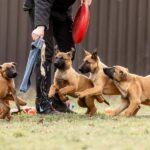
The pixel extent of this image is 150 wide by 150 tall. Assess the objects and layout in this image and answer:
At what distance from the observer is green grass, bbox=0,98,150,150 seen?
252 inches

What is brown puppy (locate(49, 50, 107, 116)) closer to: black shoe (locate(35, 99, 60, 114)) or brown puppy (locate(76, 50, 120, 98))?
brown puppy (locate(76, 50, 120, 98))

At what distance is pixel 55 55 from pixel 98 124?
1.90 m

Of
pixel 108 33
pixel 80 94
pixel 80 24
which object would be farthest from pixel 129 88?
pixel 108 33

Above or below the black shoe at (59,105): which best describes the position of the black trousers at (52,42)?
above

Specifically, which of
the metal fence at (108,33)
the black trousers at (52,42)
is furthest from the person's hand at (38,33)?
the metal fence at (108,33)

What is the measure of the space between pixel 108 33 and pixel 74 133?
26.2 ft

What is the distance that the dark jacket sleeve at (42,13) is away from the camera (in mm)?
A: 9031

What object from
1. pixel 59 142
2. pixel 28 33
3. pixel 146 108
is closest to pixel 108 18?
pixel 28 33

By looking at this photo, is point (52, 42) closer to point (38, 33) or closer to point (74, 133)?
point (38, 33)

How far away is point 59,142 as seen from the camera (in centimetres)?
662

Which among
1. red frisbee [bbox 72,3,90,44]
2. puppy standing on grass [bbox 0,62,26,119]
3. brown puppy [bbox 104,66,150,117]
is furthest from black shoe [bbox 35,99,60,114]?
red frisbee [bbox 72,3,90,44]

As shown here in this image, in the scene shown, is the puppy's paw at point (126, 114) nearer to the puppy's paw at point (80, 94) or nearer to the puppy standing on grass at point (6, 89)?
the puppy's paw at point (80, 94)

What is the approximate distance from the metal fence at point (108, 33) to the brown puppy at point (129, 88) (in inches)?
201

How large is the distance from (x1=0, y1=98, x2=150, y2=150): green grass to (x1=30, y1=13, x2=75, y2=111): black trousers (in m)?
0.52
